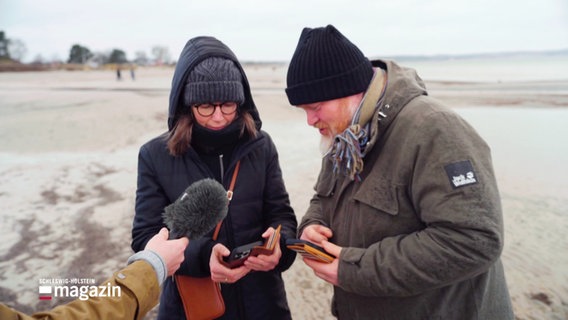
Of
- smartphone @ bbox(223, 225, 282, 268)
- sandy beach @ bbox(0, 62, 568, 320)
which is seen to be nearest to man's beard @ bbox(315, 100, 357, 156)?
smartphone @ bbox(223, 225, 282, 268)

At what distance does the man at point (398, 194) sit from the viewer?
1562 millimetres

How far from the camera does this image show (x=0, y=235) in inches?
214

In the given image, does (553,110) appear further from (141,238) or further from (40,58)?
(40,58)

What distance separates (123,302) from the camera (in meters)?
1.56

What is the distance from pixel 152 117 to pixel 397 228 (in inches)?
568

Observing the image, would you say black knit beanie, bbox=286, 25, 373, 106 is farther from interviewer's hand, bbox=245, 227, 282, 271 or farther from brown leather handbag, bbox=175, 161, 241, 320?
brown leather handbag, bbox=175, 161, 241, 320

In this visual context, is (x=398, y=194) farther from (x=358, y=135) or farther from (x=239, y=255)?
(x=239, y=255)

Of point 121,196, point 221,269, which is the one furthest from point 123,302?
point 121,196

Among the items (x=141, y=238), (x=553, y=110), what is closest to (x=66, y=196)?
(x=141, y=238)

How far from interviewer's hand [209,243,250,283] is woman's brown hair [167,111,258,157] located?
2.12 feet

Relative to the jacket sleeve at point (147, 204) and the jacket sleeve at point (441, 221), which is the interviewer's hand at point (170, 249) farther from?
the jacket sleeve at point (441, 221)

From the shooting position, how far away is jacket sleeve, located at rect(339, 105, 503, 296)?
154 cm

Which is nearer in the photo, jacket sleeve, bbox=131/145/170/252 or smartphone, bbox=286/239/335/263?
smartphone, bbox=286/239/335/263

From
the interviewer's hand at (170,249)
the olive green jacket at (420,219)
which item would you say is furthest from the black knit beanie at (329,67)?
the interviewer's hand at (170,249)
